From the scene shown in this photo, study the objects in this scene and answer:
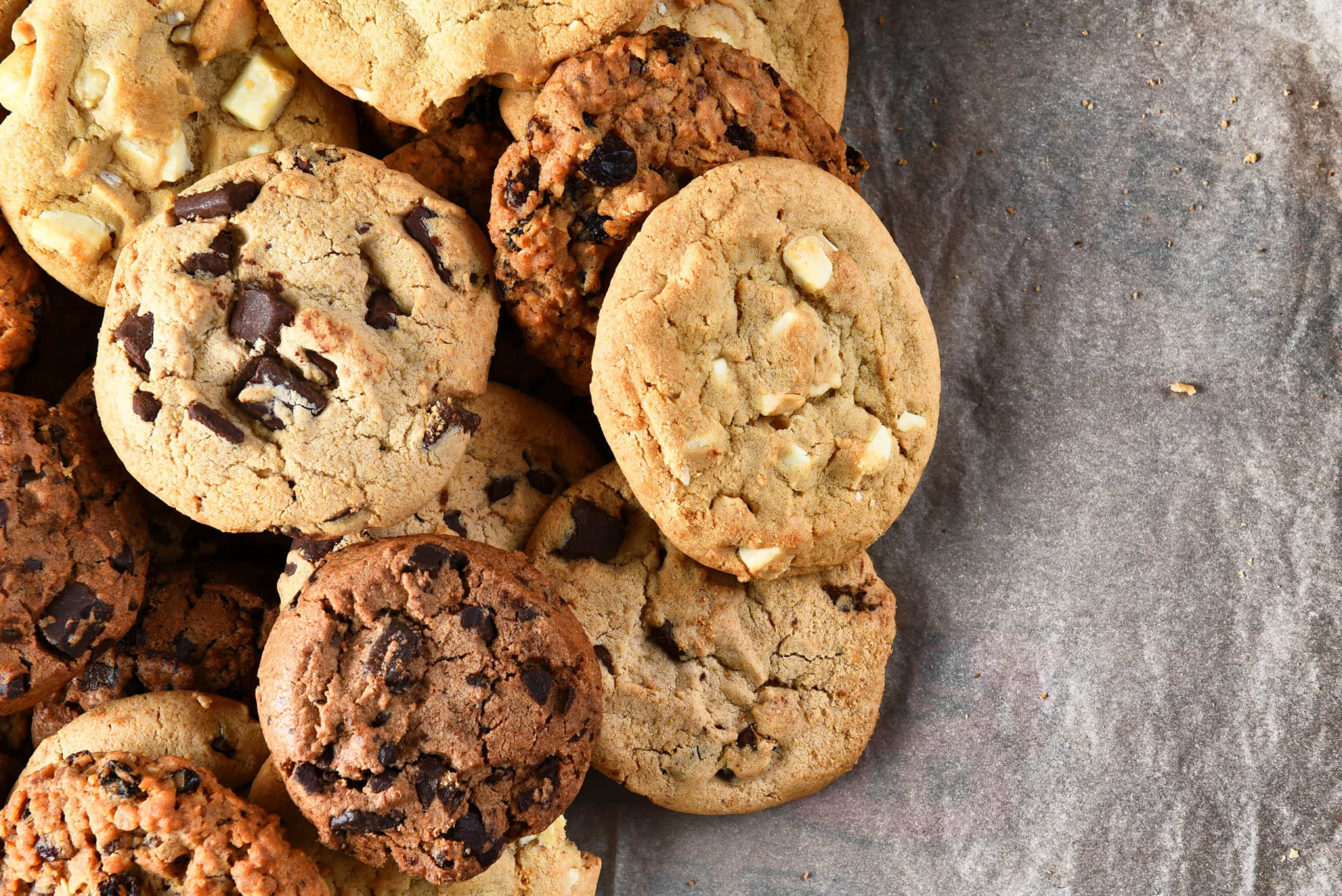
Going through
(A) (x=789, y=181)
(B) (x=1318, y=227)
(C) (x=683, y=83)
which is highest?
(C) (x=683, y=83)

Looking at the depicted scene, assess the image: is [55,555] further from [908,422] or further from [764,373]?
[908,422]

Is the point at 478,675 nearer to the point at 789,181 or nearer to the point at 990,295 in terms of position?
the point at 789,181

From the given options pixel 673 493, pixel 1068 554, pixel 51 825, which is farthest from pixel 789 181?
pixel 51 825

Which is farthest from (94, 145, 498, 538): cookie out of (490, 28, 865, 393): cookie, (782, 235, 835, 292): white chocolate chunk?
(782, 235, 835, 292): white chocolate chunk

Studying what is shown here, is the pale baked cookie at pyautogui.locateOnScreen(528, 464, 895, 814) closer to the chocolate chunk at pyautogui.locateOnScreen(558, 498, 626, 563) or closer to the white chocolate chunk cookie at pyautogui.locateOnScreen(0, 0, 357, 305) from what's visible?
the chocolate chunk at pyautogui.locateOnScreen(558, 498, 626, 563)

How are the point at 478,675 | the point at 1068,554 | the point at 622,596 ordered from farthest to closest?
1. the point at 1068,554
2. the point at 622,596
3. the point at 478,675

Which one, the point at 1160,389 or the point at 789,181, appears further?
the point at 1160,389
